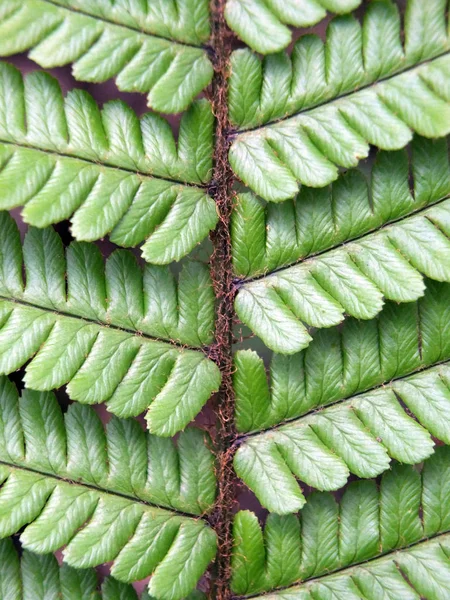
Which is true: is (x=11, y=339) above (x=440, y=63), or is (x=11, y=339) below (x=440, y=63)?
below

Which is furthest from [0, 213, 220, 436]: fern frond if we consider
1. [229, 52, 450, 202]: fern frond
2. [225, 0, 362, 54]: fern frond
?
[225, 0, 362, 54]: fern frond

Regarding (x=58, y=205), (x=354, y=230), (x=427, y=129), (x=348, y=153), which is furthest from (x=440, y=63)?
(x=58, y=205)

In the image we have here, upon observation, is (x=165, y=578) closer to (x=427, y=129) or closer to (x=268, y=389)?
(x=268, y=389)

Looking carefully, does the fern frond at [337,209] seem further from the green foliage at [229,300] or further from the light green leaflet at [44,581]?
the light green leaflet at [44,581]

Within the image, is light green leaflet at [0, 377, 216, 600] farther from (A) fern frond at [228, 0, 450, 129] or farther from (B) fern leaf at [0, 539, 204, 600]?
(A) fern frond at [228, 0, 450, 129]

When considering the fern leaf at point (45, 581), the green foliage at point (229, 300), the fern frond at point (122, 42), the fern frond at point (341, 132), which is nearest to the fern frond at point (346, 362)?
the green foliage at point (229, 300)
